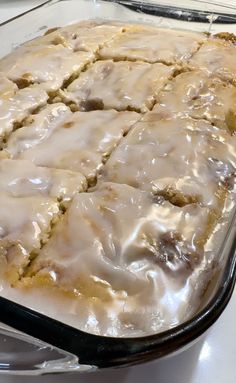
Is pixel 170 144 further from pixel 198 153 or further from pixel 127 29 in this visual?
pixel 127 29

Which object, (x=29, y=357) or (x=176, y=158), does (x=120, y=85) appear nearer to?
(x=176, y=158)

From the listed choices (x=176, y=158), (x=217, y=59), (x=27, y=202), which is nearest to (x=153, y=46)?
(x=217, y=59)

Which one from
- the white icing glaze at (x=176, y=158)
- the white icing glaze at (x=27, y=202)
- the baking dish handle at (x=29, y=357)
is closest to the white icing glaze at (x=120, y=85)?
the white icing glaze at (x=176, y=158)

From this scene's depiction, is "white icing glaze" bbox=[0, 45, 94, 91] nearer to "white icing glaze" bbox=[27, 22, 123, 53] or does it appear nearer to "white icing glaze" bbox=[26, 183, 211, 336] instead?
"white icing glaze" bbox=[27, 22, 123, 53]

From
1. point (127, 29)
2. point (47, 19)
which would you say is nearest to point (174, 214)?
point (127, 29)

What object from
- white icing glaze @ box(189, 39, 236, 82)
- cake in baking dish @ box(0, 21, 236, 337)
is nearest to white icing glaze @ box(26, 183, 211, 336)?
cake in baking dish @ box(0, 21, 236, 337)
